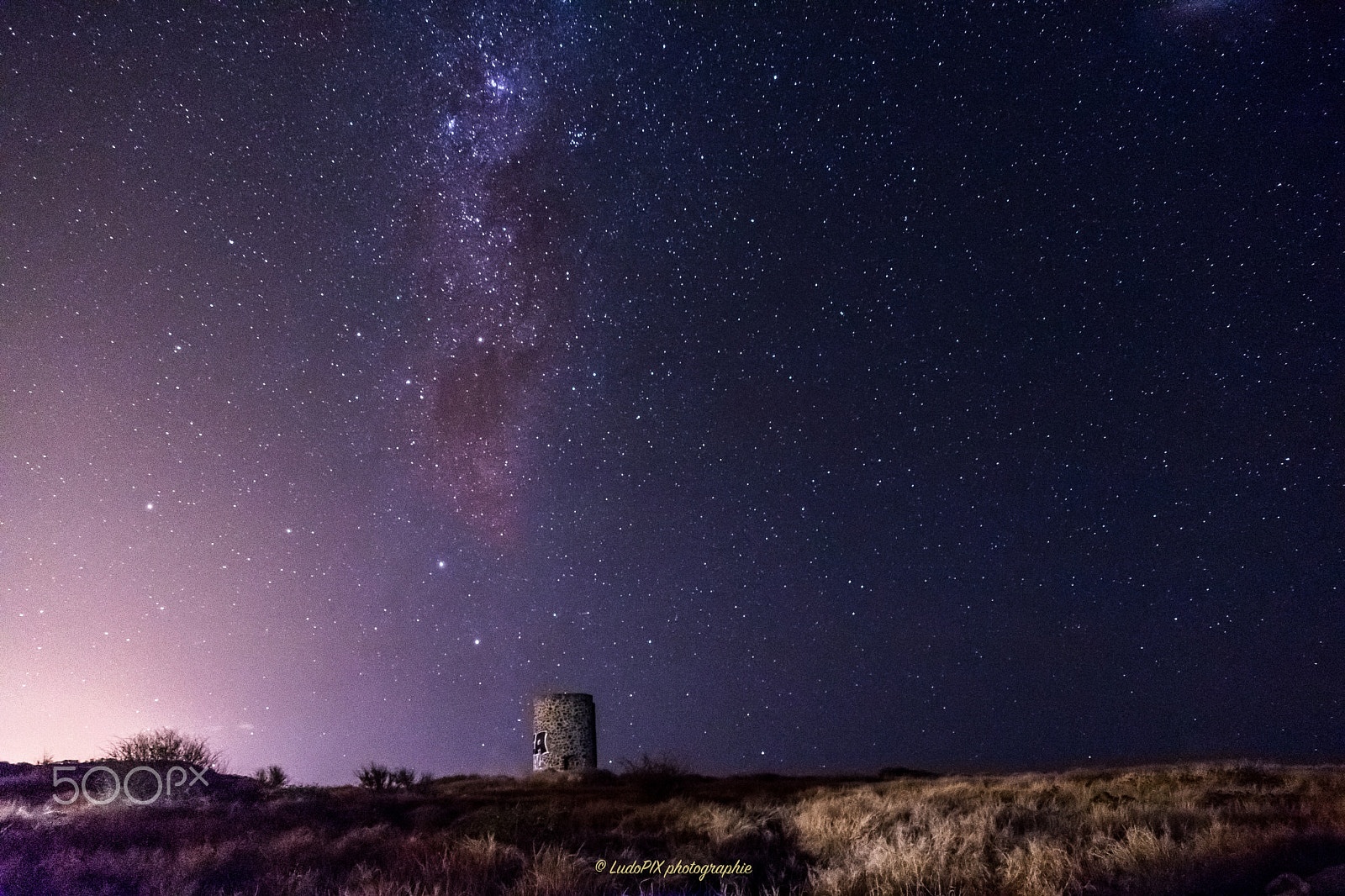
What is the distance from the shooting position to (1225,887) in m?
6.54

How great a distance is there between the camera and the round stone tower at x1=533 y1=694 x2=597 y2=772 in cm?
2762

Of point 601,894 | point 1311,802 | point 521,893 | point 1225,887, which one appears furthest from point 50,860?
point 1311,802

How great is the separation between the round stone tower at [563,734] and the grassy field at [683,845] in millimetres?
13715

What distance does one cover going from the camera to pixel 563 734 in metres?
27.8
